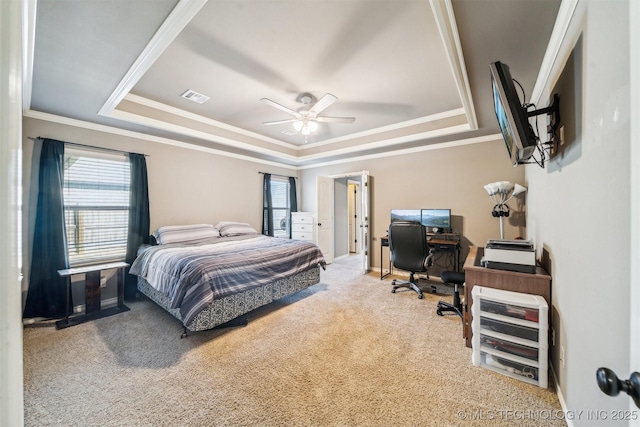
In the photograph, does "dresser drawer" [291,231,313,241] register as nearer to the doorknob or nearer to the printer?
the printer

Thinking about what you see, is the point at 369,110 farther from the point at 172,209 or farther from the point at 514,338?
the point at 172,209

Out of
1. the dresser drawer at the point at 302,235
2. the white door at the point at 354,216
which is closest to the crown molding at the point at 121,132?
the dresser drawer at the point at 302,235

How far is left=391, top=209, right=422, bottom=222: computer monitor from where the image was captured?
429cm

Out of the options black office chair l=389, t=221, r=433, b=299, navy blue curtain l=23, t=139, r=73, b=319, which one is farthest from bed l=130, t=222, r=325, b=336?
black office chair l=389, t=221, r=433, b=299

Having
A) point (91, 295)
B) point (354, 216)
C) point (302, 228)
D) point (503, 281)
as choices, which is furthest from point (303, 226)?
point (503, 281)

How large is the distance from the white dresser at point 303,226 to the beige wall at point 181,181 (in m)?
0.82

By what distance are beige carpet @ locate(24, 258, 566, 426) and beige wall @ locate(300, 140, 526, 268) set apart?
72.7 inches

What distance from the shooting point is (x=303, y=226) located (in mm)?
5559

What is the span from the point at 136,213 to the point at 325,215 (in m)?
3.40

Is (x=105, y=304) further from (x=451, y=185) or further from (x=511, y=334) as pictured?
(x=451, y=185)

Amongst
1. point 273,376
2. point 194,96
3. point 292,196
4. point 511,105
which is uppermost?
point 194,96

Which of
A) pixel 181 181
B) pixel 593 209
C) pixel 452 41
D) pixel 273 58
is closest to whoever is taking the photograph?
pixel 593 209

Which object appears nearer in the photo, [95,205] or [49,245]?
[49,245]

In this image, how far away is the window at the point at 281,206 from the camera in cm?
570
